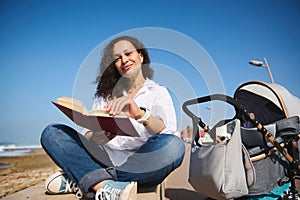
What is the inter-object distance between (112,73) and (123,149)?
606mm

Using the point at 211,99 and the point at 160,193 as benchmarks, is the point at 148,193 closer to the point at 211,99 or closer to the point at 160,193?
the point at 160,193

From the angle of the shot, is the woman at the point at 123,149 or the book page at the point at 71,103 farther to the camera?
the woman at the point at 123,149

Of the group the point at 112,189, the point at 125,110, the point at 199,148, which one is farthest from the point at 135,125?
the point at 199,148

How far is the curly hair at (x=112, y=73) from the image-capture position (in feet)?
6.37

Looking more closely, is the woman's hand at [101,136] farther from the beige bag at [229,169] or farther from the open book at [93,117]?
the beige bag at [229,169]

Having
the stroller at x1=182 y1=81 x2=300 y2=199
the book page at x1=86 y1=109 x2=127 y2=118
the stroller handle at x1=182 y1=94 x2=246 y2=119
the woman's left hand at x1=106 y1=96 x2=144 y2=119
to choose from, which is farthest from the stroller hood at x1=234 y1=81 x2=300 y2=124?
the book page at x1=86 y1=109 x2=127 y2=118

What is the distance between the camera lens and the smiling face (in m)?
1.84

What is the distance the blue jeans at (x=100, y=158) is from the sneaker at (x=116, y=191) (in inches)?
2.7

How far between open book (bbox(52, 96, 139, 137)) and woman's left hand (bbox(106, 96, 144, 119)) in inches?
1.1

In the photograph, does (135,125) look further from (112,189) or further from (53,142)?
(53,142)

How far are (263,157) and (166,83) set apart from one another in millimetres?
746

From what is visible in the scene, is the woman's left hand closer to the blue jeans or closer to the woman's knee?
the blue jeans

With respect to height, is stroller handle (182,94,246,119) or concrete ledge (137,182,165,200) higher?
stroller handle (182,94,246,119)

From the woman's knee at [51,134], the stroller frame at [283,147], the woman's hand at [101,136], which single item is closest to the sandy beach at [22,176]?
the woman's knee at [51,134]
